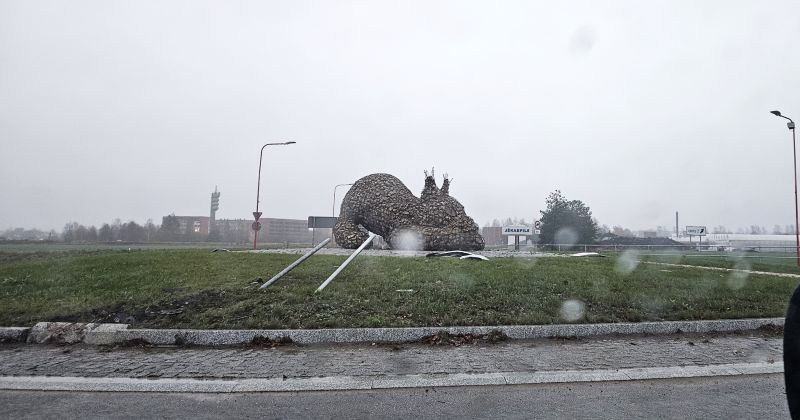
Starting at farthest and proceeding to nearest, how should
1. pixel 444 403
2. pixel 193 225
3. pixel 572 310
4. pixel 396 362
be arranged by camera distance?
pixel 193 225 < pixel 572 310 < pixel 396 362 < pixel 444 403

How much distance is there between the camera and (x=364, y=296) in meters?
7.99

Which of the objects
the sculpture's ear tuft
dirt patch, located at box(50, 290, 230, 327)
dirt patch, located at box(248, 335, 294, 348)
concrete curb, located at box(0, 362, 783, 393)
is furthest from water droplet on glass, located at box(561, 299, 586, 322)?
the sculpture's ear tuft

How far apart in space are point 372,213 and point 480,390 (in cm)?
1760

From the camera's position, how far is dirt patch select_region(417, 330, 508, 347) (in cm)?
603

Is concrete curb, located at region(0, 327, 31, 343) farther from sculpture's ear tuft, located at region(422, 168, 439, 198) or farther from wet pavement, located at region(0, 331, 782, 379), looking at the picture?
sculpture's ear tuft, located at region(422, 168, 439, 198)

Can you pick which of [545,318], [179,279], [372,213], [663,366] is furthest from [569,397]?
[372,213]

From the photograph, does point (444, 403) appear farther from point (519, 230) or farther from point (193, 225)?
point (193, 225)

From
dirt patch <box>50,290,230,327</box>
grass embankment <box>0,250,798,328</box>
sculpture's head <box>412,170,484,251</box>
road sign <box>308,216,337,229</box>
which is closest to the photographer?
dirt patch <box>50,290,230,327</box>

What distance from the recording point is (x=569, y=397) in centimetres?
422

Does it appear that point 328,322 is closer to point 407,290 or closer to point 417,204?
point 407,290

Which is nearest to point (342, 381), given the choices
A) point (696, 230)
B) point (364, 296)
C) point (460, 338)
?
point (460, 338)

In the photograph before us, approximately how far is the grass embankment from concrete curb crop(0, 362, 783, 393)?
1705 mm

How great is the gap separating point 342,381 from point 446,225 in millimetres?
16443

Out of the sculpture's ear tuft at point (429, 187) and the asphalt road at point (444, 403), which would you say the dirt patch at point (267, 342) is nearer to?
the asphalt road at point (444, 403)
